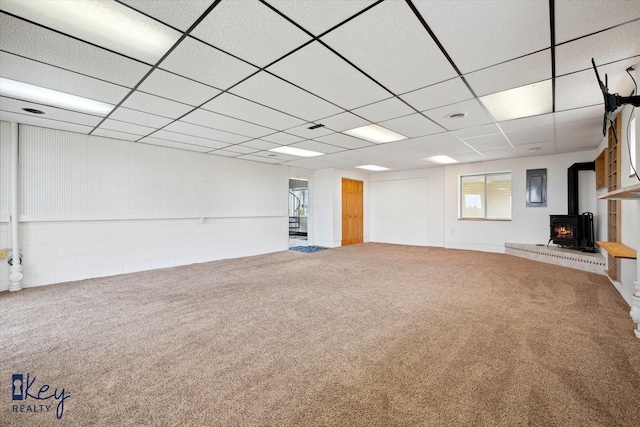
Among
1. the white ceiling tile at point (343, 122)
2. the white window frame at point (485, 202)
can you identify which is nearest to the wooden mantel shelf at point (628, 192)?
the white ceiling tile at point (343, 122)

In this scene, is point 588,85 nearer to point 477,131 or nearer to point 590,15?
point 590,15

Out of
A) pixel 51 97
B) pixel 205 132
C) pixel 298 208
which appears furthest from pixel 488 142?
pixel 298 208

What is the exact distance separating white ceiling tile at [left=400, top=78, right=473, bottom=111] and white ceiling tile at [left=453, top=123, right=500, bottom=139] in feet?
4.53

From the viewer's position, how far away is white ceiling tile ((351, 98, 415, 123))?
339 centimetres

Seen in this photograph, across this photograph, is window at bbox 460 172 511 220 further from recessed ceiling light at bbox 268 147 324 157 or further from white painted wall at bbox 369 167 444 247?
recessed ceiling light at bbox 268 147 324 157

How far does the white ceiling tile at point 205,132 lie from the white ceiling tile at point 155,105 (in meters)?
0.44

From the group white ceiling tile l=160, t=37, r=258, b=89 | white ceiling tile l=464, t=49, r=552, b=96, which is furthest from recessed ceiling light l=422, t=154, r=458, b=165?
white ceiling tile l=160, t=37, r=258, b=89

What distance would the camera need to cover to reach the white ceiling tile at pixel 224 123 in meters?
3.79

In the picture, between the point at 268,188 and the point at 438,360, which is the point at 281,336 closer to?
the point at 438,360

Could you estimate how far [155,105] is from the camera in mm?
3434

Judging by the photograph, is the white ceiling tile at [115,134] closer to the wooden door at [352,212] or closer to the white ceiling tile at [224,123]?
the white ceiling tile at [224,123]

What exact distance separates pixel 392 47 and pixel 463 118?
2.29 meters

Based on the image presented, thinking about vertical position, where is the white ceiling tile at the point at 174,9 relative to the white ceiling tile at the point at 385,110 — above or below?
below

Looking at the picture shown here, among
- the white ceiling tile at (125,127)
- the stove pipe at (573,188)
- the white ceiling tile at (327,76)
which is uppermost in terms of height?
the white ceiling tile at (125,127)
